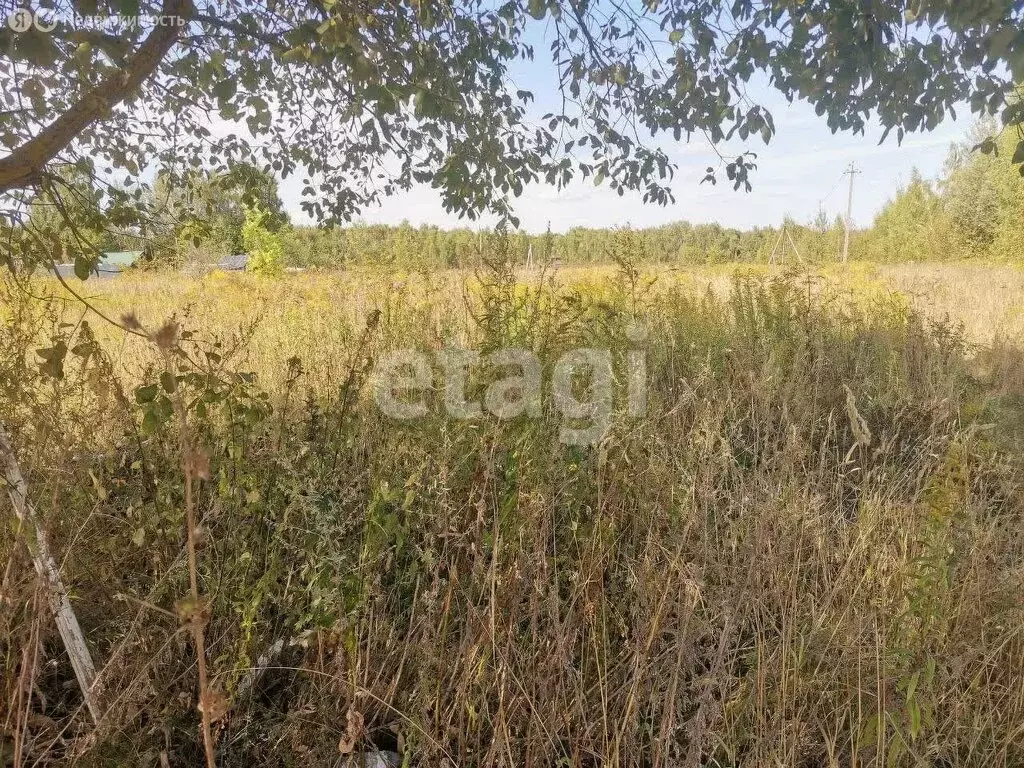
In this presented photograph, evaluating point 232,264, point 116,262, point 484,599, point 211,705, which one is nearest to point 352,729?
point 211,705

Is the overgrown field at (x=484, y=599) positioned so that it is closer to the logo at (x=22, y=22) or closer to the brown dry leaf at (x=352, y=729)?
the brown dry leaf at (x=352, y=729)

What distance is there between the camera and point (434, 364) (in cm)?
303

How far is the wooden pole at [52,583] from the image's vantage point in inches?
54.2

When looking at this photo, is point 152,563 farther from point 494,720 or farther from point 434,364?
point 434,364

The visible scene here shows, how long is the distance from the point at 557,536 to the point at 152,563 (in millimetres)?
1307

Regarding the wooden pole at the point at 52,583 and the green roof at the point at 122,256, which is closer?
the wooden pole at the point at 52,583

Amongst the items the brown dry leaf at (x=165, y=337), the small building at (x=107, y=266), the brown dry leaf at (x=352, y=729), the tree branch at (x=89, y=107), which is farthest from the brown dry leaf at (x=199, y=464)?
the tree branch at (x=89, y=107)

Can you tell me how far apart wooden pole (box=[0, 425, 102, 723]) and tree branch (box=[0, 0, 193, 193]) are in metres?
0.80

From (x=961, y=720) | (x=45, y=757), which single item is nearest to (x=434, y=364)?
(x=45, y=757)

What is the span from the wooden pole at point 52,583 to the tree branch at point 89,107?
801mm

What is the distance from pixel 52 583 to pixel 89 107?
1.37 meters

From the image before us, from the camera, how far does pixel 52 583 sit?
54.4 inches

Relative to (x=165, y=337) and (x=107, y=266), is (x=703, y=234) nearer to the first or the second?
(x=107, y=266)

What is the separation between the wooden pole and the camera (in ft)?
4.52
